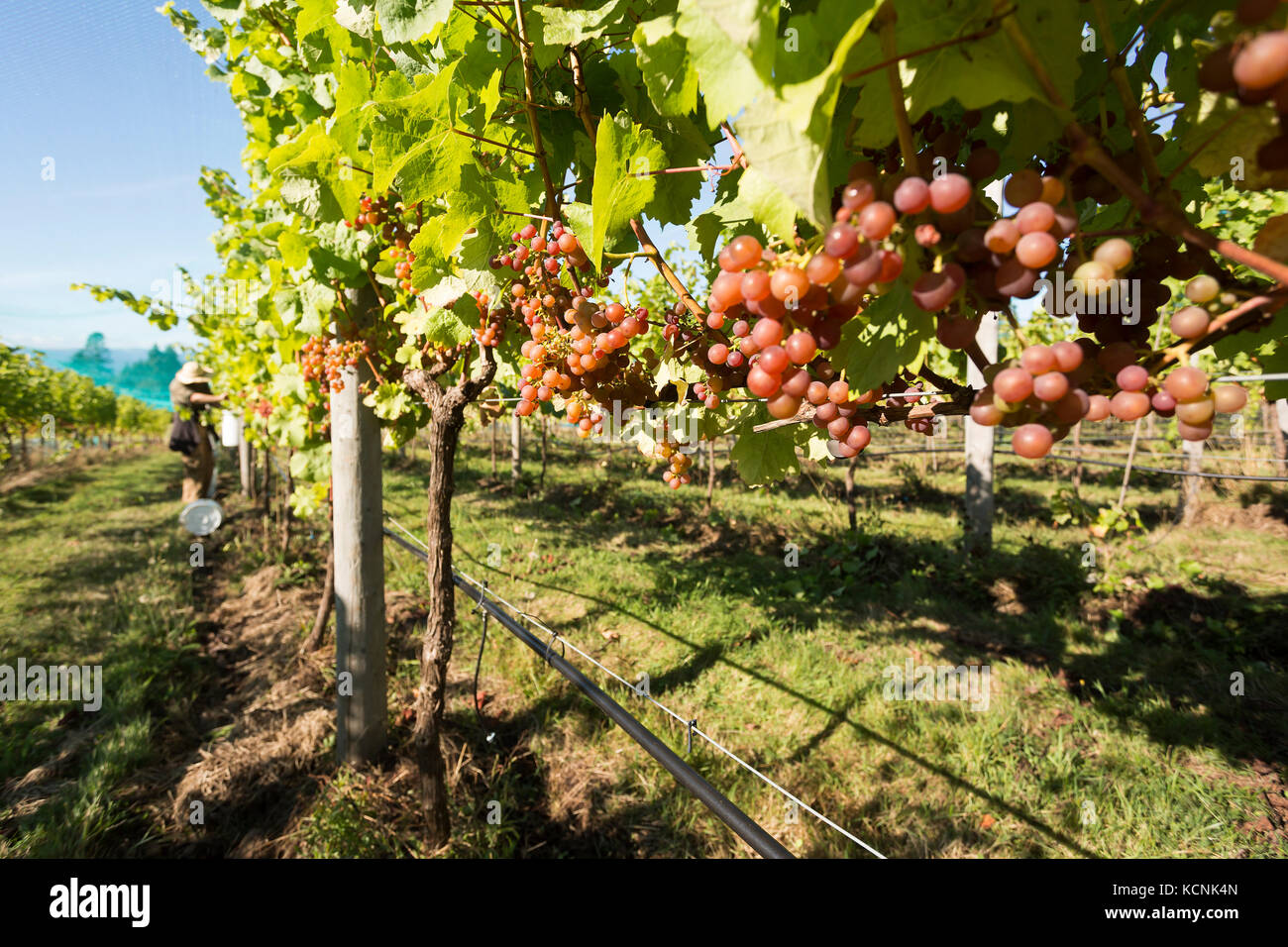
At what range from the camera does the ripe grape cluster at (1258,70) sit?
0.39m

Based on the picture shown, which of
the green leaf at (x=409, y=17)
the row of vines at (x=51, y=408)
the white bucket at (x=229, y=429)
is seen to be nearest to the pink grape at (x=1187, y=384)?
the green leaf at (x=409, y=17)

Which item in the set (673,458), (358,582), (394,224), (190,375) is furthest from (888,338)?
(190,375)

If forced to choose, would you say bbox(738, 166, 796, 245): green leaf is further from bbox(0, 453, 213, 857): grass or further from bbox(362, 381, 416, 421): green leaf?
bbox(0, 453, 213, 857): grass

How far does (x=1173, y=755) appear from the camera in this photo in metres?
3.76

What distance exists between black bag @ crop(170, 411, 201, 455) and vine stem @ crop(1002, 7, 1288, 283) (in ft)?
34.3

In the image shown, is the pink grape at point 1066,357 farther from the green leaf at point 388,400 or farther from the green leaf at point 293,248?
the green leaf at point 388,400

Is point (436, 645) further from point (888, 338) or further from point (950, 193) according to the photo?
point (950, 193)

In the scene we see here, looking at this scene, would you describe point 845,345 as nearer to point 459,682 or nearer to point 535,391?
point 535,391

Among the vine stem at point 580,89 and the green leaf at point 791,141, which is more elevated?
the vine stem at point 580,89

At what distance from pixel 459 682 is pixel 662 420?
13.8ft

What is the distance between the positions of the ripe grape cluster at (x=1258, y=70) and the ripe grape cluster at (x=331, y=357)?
9.41ft

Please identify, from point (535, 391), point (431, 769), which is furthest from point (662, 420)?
point (431, 769)

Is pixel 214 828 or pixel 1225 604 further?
pixel 1225 604

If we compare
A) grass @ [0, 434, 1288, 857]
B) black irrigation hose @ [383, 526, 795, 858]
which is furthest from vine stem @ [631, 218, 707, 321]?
grass @ [0, 434, 1288, 857]
